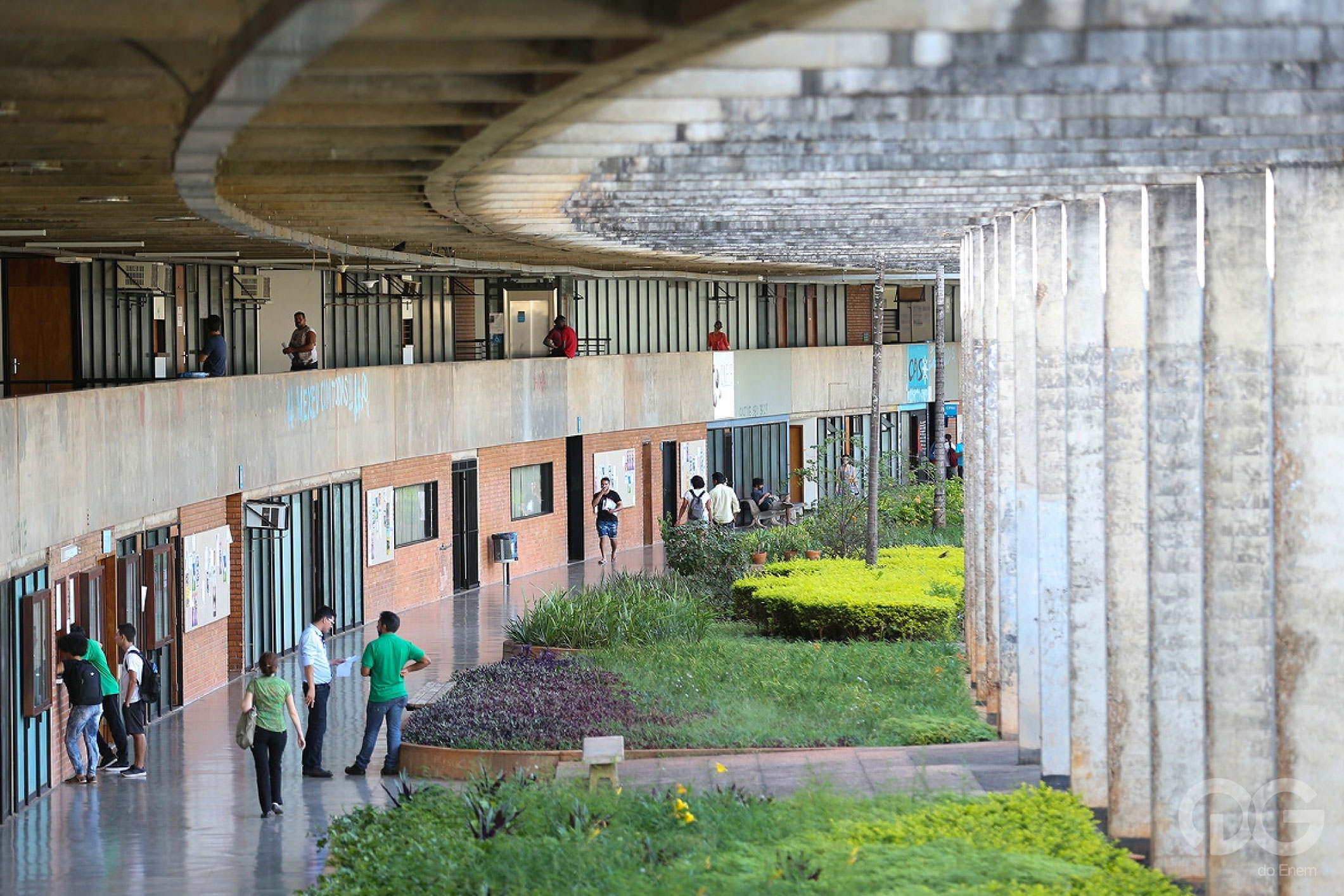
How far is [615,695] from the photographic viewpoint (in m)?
17.1

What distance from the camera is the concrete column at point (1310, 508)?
930 centimetres

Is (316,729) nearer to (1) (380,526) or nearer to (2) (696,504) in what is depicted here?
(1) (380,526)

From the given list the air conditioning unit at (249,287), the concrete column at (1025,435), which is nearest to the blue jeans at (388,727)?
the concrete column at (1025,435)

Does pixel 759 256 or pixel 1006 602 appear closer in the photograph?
pixel 1006 602

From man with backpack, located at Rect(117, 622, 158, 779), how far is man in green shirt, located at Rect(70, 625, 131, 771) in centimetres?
8

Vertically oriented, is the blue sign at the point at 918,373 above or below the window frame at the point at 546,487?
above

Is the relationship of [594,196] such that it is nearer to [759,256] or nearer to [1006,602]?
[1006,602]

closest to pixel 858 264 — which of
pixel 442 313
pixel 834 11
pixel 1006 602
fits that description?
pixel 442 313

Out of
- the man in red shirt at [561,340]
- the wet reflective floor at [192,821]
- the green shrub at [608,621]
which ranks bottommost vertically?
the wet reflective floor at [192,821]

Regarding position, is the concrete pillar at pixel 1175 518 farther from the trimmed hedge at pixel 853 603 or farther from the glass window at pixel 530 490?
the glass window at pixel 530 490

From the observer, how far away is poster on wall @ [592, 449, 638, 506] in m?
37.6

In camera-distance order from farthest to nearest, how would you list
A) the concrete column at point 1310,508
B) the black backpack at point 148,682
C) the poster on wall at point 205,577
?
the poster on wall at point 205,577, the black backpack at point 148,682, the concrete column at point 1310,508

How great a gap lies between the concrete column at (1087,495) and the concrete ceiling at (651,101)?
0.53m

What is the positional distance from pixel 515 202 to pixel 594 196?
1.22 m
